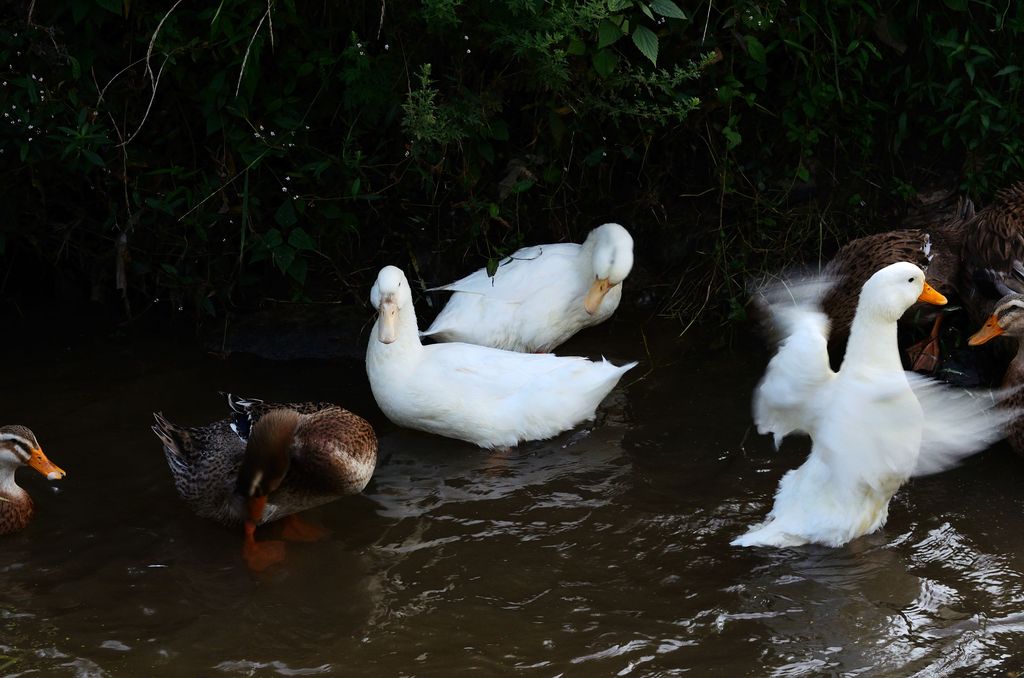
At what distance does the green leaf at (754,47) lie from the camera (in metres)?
5.59

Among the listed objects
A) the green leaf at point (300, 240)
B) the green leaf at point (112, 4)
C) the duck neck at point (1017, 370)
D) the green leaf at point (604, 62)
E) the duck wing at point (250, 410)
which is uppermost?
the green leaf at point (112, 4)

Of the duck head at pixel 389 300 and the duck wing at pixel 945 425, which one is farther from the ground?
the duck head at pixel 389 300

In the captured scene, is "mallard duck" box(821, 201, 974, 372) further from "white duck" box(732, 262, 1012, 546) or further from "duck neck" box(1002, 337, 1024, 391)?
"white duck" box(732, 262, 1012, 546)

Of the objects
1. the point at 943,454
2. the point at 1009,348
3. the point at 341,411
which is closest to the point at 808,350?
the point at 943,454

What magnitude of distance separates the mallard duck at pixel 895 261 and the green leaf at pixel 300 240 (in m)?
2.56

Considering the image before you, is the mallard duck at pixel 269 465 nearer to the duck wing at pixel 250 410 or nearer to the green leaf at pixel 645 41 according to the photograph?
the duck wing at pixel 250 410

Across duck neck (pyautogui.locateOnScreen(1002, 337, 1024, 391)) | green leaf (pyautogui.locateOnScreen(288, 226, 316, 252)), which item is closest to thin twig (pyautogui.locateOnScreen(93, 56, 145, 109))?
green leaf (pyautogui.locateOnScreen(288, 226, 316, 252))

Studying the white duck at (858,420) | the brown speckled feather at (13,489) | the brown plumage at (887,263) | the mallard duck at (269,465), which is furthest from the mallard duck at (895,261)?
the brown speckled feather at (13,489)

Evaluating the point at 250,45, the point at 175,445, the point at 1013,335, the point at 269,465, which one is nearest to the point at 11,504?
the point at 175,445

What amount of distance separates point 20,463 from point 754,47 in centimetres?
391

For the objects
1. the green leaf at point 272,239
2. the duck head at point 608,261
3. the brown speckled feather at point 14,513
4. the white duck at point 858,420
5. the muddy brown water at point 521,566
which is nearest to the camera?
the muddy brown water at point 521,566

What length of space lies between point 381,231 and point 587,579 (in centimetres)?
270

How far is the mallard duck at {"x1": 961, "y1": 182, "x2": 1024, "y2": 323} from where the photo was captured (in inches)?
201

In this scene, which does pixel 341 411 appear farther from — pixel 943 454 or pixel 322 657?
pixel 943 454
